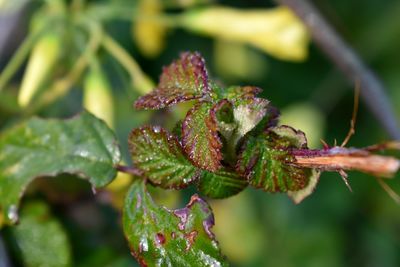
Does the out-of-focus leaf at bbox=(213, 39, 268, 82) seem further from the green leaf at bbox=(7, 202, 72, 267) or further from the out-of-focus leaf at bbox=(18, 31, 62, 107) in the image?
the green leaf at bbox=(7, 202, 72, 267)

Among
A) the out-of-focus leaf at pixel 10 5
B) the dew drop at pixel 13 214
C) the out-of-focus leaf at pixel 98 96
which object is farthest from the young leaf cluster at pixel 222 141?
the out-of-focus leaf at pixel 10 5

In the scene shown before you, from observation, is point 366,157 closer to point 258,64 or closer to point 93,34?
point 93,34

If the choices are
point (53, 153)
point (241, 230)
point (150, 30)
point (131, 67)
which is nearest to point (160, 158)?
point (53, 153)

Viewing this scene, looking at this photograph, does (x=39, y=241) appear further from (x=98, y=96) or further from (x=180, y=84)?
(x=180, y=84)

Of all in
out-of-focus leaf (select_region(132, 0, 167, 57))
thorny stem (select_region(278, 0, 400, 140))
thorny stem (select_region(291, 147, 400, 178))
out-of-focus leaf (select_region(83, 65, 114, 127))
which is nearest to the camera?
thorny stem (select_region(291, 147, 400, 178))

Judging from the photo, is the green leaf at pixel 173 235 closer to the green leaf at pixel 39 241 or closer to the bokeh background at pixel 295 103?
the green leaf at pixel 39 241

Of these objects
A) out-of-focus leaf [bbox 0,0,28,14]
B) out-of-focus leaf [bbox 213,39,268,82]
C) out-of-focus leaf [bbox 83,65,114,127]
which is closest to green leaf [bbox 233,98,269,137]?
out-of-focus leaf [bbox 83,65,114,127]

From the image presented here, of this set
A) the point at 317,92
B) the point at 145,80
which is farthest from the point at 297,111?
the point at 145,80
